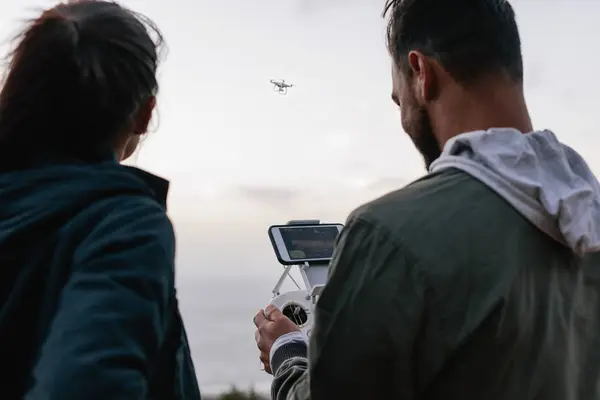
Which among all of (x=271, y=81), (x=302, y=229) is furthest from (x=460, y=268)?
(x=271, y=81)

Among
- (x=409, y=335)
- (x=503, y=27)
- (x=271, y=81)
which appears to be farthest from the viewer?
(x=271, y=81)

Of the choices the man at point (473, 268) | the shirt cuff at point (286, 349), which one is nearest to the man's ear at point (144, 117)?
the man at point (473, 268)

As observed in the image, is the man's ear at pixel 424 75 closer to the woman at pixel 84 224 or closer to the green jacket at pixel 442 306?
the green jacket at pixel 442 306

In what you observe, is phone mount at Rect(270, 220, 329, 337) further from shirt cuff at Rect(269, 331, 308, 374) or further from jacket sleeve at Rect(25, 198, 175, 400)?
jacket sleeve at Rect(25, 198, 175, 400)

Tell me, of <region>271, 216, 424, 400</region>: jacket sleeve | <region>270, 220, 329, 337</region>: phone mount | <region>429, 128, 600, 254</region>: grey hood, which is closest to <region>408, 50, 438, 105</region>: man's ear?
<region>429, 128, 600, 254</region>: grey hood

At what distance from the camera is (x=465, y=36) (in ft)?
4.28

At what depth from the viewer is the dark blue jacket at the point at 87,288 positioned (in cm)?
97

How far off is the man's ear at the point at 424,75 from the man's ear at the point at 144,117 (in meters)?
0.45

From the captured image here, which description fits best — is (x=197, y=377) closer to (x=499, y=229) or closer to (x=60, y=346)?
(x=60, y=346)

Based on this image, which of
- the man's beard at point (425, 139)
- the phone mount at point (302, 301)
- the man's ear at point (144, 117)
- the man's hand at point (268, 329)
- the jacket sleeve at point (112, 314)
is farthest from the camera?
the phone mount at point (302, 301)

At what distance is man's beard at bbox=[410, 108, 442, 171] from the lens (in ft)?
4.50

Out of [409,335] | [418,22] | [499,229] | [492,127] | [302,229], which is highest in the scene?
[418,22]

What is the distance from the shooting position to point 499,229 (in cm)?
117

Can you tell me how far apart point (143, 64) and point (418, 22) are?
485 millimetres
